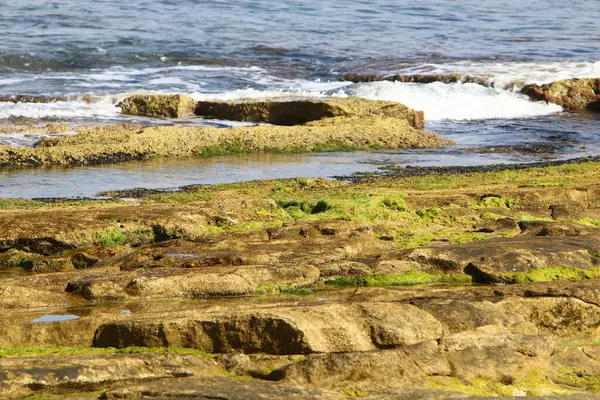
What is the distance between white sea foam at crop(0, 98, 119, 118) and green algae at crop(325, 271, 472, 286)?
1415 centimetres

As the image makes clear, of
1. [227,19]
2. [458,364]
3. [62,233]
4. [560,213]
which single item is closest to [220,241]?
[62,233]

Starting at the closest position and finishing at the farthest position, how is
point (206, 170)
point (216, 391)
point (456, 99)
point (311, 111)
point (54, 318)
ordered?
point (216, 391) → point (54, 318) → point (206, 170) → point (311, 111) → point (456, 99)

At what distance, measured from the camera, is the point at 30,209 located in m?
10.4

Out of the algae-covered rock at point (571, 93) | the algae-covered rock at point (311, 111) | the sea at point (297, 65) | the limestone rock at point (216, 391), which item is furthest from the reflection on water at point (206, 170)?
the algae-covered rock at point (571, 93)

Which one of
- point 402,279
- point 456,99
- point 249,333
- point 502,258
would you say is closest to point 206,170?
point 402,279

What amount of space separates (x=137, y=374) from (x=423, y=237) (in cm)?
435

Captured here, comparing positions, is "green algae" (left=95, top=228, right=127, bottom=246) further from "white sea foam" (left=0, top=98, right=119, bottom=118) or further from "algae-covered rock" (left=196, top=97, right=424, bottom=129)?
"white sea foam" (left=0, top=98, right=119, bottom=118)

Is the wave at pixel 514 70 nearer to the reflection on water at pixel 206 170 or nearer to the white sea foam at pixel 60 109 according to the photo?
the white sea foam at pixel 60 109

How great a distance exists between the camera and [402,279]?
311 inches

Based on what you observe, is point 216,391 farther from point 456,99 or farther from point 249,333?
point 456,99

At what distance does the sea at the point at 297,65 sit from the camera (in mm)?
15953

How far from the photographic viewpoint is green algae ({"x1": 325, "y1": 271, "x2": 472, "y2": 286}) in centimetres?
777

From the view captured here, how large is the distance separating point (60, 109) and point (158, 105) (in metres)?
2.29

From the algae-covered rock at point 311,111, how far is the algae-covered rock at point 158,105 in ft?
3.08
